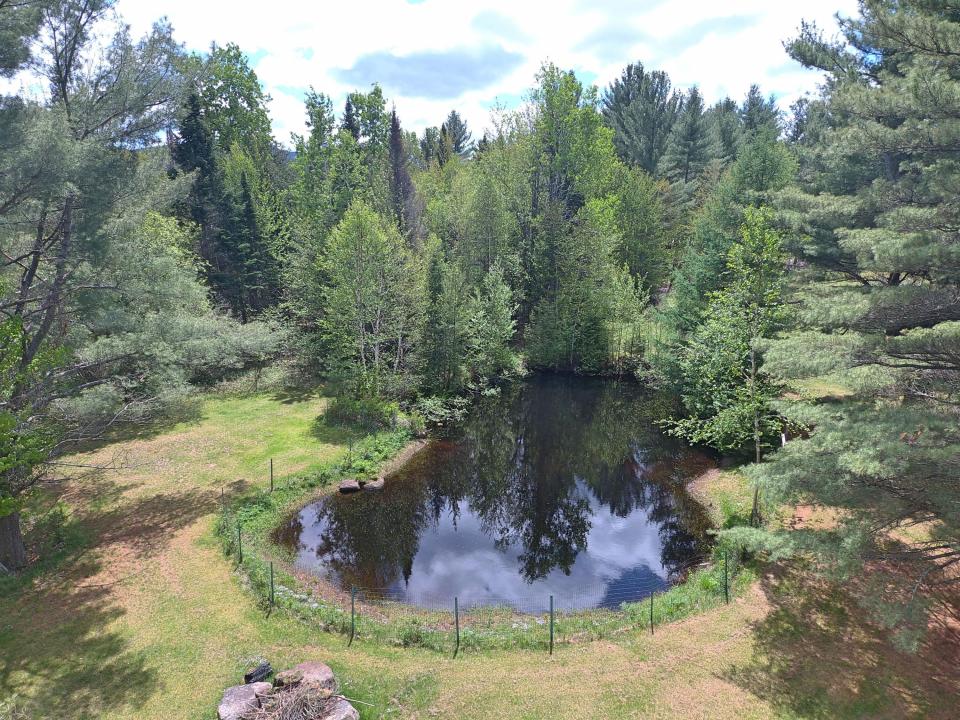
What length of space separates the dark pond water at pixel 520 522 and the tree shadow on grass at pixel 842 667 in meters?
3.92

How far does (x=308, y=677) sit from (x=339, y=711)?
109 centimetres

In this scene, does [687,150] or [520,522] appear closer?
[520,522]

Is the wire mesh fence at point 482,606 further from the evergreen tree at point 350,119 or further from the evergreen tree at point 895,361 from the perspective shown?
the evergreen tree at point 350,119

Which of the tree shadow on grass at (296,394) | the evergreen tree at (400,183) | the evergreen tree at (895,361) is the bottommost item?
the tree shadow on grass at (296,394)

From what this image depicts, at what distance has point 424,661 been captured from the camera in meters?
12.2

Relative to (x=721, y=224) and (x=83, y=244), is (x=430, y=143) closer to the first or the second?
(x=721, y=224)

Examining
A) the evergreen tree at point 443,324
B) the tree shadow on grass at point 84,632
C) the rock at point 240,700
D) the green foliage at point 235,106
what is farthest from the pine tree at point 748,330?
the green foliage at point 235,106

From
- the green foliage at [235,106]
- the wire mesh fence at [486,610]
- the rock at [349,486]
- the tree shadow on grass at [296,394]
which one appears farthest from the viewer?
the green foliage at [235,106]

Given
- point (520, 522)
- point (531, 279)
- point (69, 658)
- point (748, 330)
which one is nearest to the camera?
point (69, 658)

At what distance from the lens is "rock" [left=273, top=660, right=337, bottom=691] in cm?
1090

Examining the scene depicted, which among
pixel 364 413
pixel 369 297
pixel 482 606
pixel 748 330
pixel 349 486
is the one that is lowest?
pixel 482 606

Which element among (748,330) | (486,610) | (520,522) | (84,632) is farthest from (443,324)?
(84,632)

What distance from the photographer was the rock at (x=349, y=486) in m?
21.6

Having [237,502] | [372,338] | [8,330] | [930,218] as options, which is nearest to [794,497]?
[930,218]
